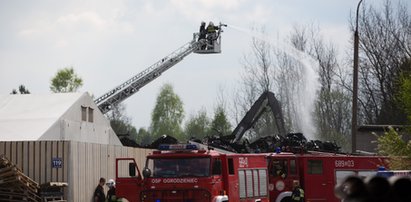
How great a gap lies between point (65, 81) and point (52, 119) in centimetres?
4132

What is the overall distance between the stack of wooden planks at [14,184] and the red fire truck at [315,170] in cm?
788

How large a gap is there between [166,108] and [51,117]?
6668 cm

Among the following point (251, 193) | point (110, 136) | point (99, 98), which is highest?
point (99, 98)

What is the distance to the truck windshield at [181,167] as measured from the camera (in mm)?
18812

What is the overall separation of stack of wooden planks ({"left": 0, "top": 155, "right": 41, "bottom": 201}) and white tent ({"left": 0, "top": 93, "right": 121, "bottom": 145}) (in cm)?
729

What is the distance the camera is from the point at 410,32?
50.1m

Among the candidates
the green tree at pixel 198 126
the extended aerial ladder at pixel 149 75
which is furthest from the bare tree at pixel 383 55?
the green tree at pixel 198 126

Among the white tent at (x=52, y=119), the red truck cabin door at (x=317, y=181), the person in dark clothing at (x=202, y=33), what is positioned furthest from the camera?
the person in dark clothing at (x=202, y=33)

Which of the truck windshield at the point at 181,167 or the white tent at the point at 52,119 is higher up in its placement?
the white tent at the point at 52,119

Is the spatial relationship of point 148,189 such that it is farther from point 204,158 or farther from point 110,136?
point 110,136

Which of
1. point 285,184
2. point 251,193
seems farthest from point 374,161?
point 251,193

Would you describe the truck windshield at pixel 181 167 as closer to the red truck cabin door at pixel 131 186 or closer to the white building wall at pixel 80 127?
the red truck cabin door at pixel 131 186

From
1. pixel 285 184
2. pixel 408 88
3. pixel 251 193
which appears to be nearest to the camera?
pixel 408 88

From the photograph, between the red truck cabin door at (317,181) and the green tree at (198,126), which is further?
the green tree at (198,126)
